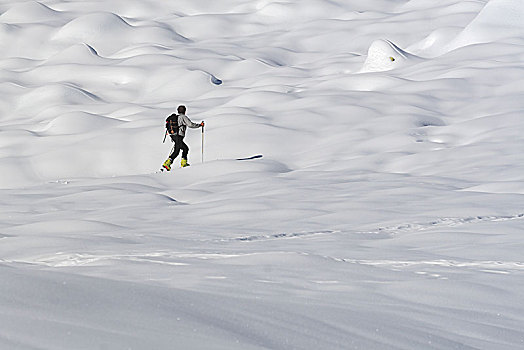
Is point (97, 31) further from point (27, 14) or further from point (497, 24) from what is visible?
point (497, 24)

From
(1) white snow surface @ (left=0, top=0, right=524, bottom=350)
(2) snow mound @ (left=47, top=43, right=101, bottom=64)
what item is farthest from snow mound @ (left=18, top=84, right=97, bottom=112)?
(2) snow mound @ (left=47, top=43, right=101, bottom=64)

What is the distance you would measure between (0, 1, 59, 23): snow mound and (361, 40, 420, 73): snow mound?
51.5ft

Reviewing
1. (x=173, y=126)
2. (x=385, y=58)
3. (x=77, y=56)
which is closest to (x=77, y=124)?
(x=173, y=126)

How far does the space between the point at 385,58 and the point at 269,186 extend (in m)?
11.5

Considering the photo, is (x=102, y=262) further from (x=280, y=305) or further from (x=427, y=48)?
(x=427, y=48)

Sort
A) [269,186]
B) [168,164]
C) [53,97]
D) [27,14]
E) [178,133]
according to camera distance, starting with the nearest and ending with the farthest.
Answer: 1. [269,186]
2. [168,164]
3. [178,133]
4. [53,97]
5. [27,14]

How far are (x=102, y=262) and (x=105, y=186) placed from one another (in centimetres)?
569

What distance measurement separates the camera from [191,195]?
9.62 m

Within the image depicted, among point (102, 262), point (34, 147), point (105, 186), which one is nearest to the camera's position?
point (102, 262)

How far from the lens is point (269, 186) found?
31.8 ft

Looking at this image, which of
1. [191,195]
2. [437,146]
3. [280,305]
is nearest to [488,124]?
[437,146]

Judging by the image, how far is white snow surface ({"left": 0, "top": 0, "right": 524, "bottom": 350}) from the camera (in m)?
2.70

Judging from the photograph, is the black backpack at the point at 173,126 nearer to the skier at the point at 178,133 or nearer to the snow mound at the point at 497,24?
the skier at the point at 178,133

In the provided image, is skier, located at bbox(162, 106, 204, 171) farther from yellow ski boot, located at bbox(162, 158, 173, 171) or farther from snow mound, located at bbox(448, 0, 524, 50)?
snow mound, located at bbox(448, 0, 524, 50)
